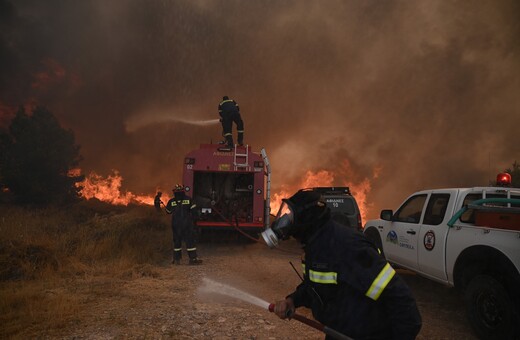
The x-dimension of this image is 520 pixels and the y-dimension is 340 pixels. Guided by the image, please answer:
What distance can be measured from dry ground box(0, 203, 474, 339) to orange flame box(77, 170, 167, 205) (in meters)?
19.3

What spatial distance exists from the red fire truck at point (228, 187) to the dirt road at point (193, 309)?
9.41 feet

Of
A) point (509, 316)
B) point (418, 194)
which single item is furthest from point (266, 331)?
point (418, 194)

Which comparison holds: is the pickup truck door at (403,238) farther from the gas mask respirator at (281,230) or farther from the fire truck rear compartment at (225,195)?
the fire truck rear compartment at (225,195)

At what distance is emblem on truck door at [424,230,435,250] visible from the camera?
5.27 metres

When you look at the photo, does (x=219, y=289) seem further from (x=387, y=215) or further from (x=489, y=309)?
(x=489, y=309)

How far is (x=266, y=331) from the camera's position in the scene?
14.1 feet

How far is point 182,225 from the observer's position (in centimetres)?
852

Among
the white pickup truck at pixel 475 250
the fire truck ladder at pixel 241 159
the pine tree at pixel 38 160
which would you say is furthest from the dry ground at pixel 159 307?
the pine tree at pixel 38 160

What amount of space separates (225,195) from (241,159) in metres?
1.43

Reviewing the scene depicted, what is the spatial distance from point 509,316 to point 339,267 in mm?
3081

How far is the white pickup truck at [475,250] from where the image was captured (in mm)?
3865

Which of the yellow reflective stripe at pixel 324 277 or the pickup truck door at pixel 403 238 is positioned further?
the pickup truck door at pixel 403 238

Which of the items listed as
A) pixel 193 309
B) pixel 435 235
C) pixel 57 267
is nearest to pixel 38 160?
pixel 57 267

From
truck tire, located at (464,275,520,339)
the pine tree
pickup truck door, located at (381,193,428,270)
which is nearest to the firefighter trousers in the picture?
pickup truck door, located at (381,193,428,270)
